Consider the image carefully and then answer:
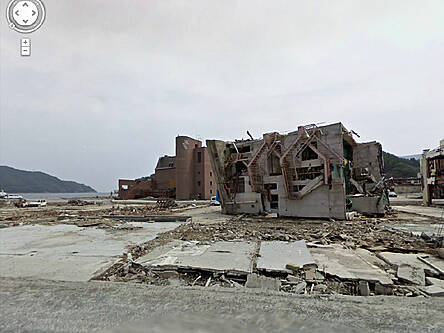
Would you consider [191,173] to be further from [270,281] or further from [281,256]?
[270,281]

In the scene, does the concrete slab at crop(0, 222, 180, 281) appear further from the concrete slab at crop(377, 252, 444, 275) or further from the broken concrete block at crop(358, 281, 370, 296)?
the concrete slab at crop(377, 252, 444, 275)

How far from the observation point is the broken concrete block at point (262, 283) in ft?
16.3

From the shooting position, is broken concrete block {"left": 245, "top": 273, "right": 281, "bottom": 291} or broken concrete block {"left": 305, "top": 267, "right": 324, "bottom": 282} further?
Result: broken concrete block {"left": 305, "top": 267, "right": 324, "bottom": 282}

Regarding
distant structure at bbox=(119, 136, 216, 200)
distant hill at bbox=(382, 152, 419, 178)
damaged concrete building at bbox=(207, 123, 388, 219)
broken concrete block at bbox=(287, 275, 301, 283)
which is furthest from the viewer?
distant hill at bbox=(382, 152, 419, 178)

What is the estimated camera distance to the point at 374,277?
→ 526 cm

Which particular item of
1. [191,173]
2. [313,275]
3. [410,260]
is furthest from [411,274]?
[191,173]

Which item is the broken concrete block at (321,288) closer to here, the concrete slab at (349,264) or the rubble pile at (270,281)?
the rubble pile at (270,281)

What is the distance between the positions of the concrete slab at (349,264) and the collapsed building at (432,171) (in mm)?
27296

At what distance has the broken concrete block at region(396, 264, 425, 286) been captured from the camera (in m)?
5.15

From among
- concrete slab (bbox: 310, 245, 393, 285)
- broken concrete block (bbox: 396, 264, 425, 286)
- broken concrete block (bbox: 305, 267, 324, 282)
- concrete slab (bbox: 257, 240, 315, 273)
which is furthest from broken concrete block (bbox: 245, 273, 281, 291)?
broken concrete block (bbox: 396, 264, 425, 286)

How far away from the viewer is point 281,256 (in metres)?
6.92

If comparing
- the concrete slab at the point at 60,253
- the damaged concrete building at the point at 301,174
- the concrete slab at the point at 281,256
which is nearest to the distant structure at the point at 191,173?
the damaged concrete building at the point at 301,174

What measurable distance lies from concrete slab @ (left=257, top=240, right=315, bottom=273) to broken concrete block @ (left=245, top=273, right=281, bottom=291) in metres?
0.64

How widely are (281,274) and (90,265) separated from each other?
4.88 metres
